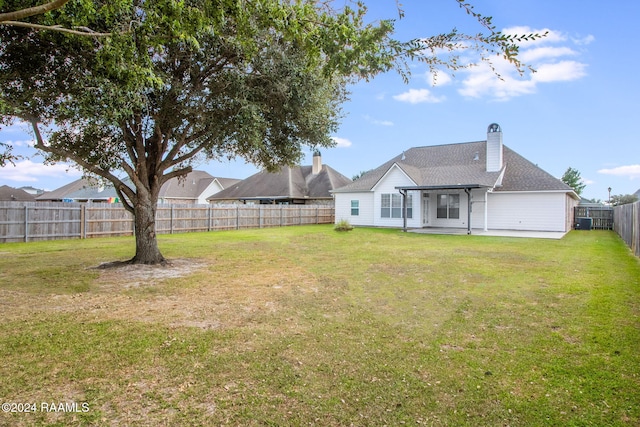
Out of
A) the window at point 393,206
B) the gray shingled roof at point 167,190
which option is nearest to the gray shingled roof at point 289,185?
the gray shingled roof at point 167,190

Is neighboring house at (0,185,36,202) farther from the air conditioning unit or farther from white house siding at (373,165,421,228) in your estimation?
the air conditioning unit

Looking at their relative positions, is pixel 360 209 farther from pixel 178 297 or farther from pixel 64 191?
pixel 64 191

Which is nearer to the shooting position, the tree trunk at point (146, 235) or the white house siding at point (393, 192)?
the tree trunk at point (146, 235)

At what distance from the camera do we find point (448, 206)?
2300 centimetres

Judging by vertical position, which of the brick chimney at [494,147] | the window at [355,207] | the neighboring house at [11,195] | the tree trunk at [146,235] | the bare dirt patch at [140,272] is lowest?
the bare dirt patch at [140,272]

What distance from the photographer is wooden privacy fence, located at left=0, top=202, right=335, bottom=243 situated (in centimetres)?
1588

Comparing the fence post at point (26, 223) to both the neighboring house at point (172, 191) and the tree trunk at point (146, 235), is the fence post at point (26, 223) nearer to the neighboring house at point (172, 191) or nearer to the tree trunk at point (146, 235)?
the tree trunk at point (146, 235)

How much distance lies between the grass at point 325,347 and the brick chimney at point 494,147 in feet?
47.0

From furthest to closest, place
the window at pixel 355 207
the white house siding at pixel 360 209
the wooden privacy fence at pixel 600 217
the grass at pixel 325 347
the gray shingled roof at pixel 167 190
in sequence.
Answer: the gray shingled roof at pixel 167 190 < the window at pixel 355 207 < the white house siding at pixel 360 209 < the wooden privacy fence at pixel 600 217 < the grass at pixel 325 347

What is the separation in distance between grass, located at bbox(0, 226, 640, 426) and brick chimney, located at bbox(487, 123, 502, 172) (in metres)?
14.3

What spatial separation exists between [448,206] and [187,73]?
60.2 feet

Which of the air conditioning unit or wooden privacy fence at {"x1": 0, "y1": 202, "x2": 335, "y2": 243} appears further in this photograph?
the air conditioning unit

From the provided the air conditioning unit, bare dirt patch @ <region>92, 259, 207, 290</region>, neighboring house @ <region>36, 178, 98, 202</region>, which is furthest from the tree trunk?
neighboring house @ <region>36, 178, 98, 202</region>

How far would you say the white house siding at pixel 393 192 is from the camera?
73.9 feet
